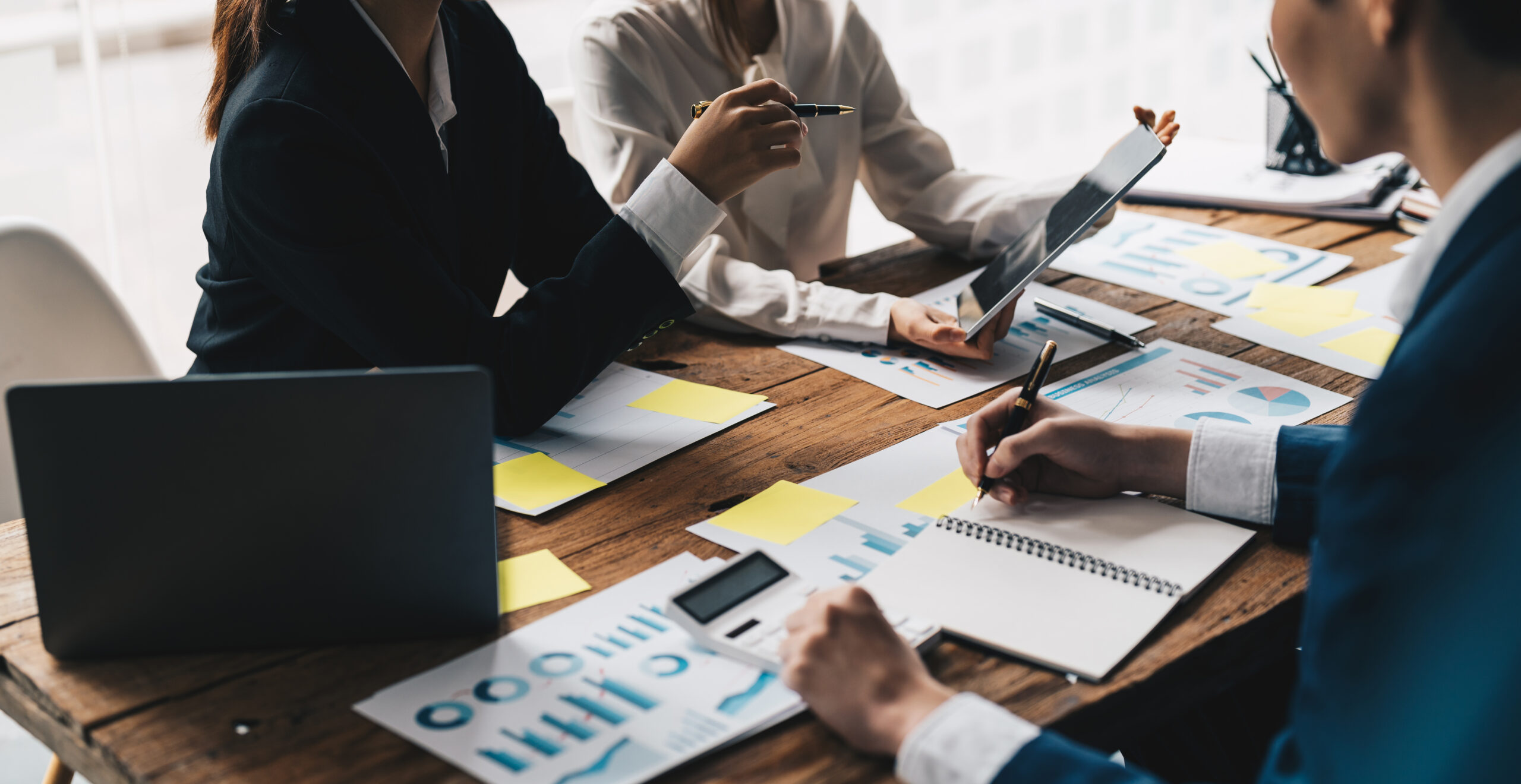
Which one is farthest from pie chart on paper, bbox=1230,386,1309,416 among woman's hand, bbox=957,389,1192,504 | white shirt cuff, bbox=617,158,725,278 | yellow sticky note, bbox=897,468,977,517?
white shirt cuff, bbox=617,158,725,278

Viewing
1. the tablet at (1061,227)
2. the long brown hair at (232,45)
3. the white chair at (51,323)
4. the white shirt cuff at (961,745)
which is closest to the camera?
the white shirt cuff at (961,745)

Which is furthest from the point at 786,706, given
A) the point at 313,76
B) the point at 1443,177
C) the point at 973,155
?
the point at 973,155

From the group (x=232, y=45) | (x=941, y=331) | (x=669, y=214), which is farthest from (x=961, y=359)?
(x=232, y=45)

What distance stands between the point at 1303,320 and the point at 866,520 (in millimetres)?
792

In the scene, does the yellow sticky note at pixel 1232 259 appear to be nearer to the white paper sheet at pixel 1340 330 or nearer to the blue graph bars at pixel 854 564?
the white paper sheet at pixel 1340 330

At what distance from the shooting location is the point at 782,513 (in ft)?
3.29

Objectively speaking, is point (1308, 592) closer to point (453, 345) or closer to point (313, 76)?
point (453, 345)

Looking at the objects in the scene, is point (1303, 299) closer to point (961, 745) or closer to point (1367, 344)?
point (1367, 344)

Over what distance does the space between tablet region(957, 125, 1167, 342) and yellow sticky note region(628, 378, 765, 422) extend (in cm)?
30

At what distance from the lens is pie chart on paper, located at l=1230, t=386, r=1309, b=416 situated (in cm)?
119

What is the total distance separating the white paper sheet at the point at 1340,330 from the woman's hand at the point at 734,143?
643mm

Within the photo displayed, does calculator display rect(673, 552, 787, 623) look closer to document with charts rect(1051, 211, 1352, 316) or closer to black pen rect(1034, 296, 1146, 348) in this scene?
black pen rect(1034, 296, 1146, 348)

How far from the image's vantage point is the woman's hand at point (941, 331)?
1330mm

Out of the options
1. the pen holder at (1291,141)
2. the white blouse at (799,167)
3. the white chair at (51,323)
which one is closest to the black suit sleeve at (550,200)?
the white blouse at (799,167)
